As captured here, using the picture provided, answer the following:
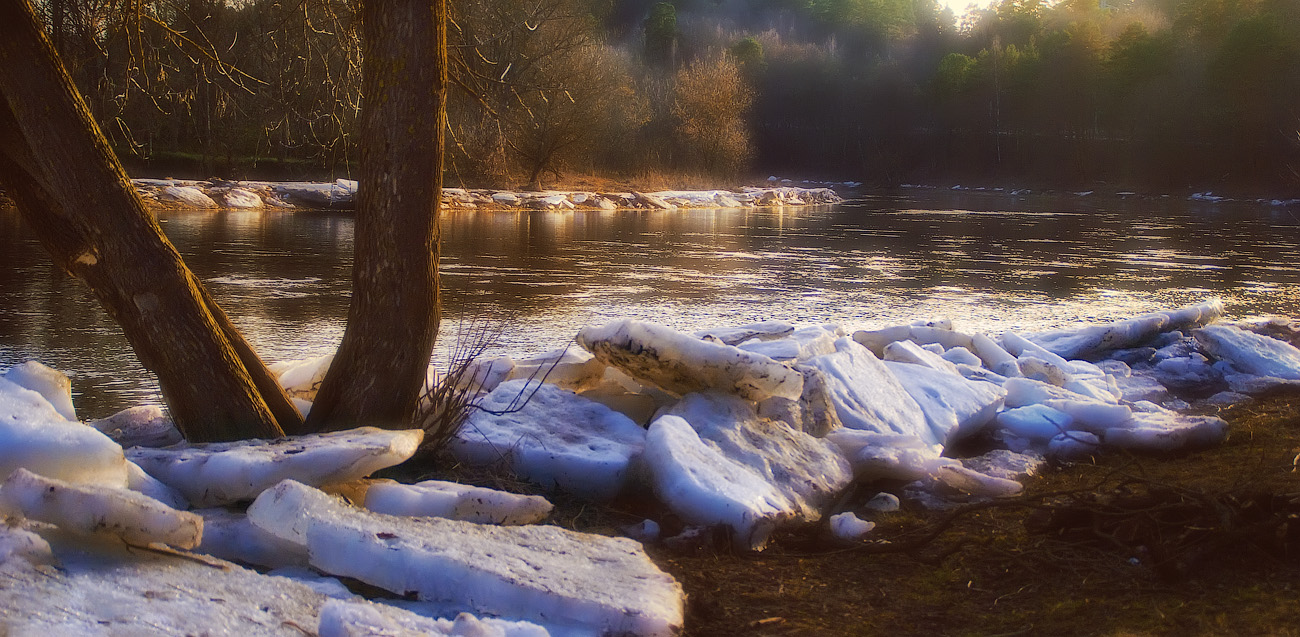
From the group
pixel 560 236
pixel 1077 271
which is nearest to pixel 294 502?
pixel 1077 271

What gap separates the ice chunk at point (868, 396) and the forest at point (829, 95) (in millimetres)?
2139

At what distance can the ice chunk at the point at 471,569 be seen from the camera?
106 inches

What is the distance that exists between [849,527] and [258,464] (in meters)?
2.07

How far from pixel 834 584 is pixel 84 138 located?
2.96 metres

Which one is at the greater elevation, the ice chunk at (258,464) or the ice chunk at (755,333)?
the ice chunk at (755,333)

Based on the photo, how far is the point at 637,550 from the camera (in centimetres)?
322

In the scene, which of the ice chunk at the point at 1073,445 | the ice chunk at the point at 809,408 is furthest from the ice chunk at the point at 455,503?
the ice chunk at the point at 1073,445

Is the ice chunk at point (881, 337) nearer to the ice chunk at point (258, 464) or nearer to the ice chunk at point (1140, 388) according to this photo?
the ice chunk at point (1140, 388)

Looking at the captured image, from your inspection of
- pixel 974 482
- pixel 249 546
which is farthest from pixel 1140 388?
pixel 249 546

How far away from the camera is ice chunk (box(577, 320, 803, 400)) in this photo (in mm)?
4312

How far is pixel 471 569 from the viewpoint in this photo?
2760 millimetres

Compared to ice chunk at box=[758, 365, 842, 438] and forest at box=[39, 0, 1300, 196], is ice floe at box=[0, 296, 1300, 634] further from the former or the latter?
forest at box=[39, 0, 1300, 196]

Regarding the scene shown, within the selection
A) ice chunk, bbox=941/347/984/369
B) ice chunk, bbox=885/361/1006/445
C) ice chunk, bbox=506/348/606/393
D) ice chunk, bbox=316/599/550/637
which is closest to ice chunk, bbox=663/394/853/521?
ice chunk, bbox=506/348/606/393

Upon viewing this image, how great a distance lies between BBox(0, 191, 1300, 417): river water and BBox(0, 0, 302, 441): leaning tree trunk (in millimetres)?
1944
